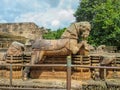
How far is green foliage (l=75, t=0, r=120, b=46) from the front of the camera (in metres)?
22.8

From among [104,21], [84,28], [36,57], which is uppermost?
[104,21]

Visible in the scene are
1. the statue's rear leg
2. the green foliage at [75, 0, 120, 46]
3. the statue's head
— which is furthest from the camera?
the green foliage at [75, 0, 120, 46]

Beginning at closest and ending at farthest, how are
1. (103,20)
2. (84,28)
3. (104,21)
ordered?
(84,28)
(104,21)
(103,20)

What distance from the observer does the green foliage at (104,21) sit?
74.9 ft

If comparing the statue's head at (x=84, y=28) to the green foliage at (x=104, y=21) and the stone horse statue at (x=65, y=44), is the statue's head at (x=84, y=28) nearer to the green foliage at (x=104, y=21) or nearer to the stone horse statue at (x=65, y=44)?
the stone horse statue at (x=65, y=44)

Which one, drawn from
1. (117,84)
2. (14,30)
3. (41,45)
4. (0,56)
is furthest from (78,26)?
(14,30)

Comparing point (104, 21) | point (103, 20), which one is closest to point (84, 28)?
point (104, 21)

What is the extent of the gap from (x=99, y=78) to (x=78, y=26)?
1.40 meters

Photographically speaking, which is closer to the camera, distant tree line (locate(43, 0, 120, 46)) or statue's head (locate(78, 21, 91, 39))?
statue's head (locate(78, 21, 91, 39))

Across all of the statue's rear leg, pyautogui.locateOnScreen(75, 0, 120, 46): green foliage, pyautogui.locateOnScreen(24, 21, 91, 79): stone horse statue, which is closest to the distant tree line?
pyautogui.locateOnScreen(75, 0, 120, 46): green foliage

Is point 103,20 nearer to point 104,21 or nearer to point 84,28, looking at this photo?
point 104,21

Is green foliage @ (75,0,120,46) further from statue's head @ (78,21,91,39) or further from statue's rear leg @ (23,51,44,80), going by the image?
statue's rear leg @ (23,51,44,80)

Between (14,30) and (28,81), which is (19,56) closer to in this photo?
(28,81)

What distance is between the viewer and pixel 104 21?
23484mm
